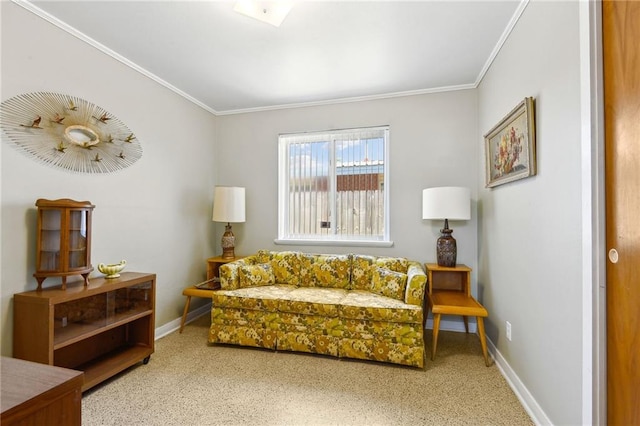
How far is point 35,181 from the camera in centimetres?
191

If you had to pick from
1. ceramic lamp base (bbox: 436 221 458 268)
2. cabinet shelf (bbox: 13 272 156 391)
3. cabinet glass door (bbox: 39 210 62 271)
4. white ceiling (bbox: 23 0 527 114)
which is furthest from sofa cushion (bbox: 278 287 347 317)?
white ceiling (bbox: 23 0 527 114)

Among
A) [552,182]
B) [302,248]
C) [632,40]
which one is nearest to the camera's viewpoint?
[632,40]

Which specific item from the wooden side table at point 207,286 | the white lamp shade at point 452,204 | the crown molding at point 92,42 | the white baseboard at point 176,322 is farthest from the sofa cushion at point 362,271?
the crown molding at point 92,42

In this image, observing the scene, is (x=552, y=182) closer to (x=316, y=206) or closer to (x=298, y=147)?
(x=316, y=206)

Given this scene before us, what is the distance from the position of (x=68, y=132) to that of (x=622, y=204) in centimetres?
317

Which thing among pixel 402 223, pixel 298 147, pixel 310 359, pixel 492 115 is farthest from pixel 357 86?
pixel 310 359

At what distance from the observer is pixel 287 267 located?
10.2ft

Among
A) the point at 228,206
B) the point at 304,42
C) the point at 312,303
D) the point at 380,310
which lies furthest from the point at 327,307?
the point at 304,42

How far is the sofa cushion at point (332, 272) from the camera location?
116 inches

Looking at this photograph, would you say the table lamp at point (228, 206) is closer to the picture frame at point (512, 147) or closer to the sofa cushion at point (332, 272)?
the sofa cushion at point (332, 272)

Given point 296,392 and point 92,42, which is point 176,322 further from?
point 92,42

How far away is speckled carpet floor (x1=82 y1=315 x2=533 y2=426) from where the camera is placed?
1.71m

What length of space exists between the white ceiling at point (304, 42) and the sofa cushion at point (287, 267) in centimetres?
183

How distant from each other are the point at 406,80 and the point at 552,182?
184cm
